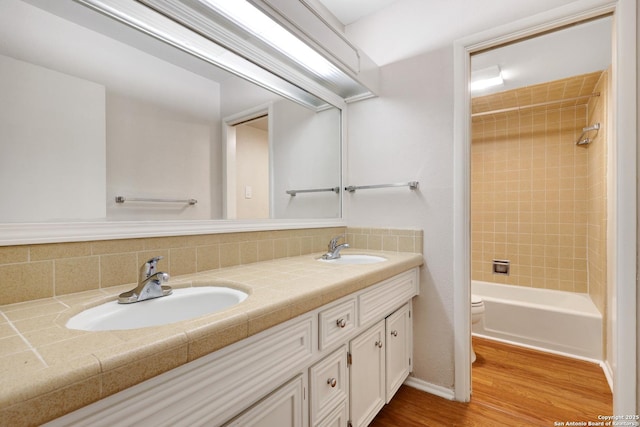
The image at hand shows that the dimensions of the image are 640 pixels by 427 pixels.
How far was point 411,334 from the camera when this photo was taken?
1.75 metres

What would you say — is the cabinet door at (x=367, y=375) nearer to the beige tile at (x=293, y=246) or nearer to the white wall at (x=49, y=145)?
the beige tile at (x=293, y=246)

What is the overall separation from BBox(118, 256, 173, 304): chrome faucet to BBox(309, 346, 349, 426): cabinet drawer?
553mm

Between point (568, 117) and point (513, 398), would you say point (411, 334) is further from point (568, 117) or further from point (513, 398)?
point (568, 117)

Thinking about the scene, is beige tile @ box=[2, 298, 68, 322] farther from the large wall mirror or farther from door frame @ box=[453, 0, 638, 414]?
door frame @ box=[453, 0, 638, 414]

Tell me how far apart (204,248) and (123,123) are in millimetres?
548

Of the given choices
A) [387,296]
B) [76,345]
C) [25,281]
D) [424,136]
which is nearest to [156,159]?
[25,281]

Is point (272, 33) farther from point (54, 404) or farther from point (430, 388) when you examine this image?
point (430, 388)

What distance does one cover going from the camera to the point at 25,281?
2.66 feet

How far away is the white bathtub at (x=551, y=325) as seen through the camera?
2105mm

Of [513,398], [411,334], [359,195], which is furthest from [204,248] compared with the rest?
[513,398]

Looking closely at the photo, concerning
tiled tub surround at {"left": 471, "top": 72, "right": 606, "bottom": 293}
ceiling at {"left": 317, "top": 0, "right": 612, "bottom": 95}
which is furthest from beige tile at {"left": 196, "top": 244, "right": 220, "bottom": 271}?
tiled tub surround at {"left": 471, "top": 72, "right": 606, "bottom": 293}

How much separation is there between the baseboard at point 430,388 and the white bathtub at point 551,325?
1039 mm

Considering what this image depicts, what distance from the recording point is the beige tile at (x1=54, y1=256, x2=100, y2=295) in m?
0.87

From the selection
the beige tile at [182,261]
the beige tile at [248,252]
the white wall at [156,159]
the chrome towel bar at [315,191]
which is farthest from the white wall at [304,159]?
the beige tile at [182,261]
